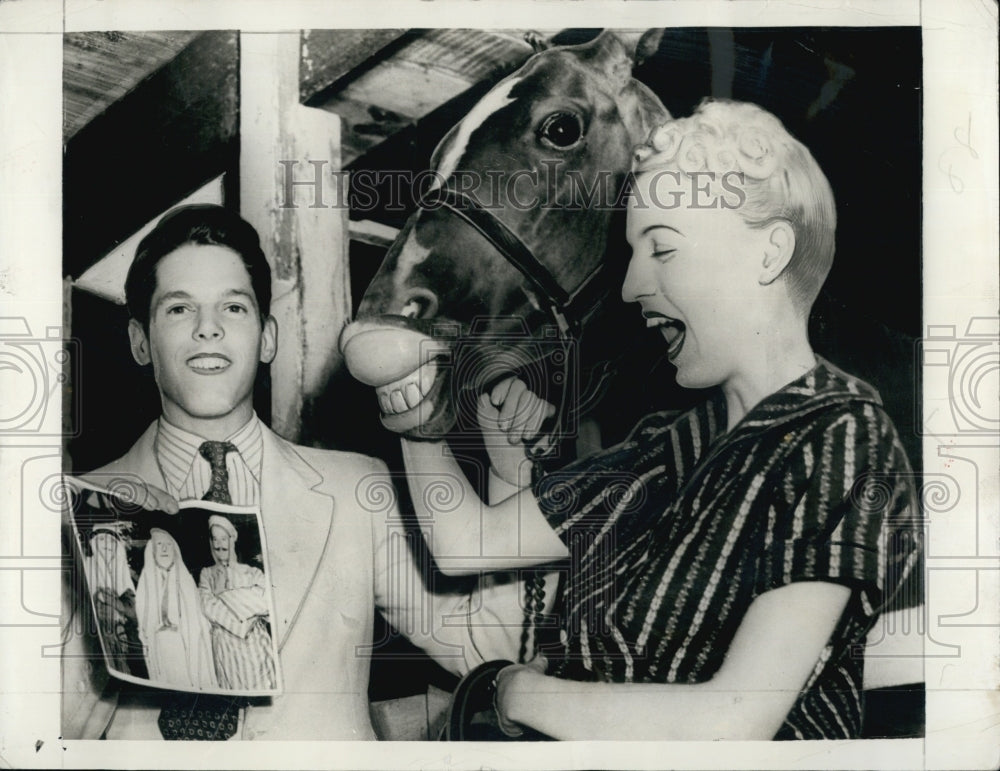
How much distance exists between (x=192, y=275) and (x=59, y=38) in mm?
805

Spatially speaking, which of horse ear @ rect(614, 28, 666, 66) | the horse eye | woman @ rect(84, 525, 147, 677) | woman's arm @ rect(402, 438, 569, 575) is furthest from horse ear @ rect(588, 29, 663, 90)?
woman @ rect(84, 525, 147, 677)

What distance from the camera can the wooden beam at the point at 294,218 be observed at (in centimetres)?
271

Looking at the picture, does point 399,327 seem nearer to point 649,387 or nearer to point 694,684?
point 649,387

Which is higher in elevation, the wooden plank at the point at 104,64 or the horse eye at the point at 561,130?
the wooden plank at the point at 104,64

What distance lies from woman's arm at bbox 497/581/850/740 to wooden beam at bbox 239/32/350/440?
1.03 metres

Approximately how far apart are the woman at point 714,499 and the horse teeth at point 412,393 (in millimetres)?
129

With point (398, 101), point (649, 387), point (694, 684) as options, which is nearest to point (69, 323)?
point (398, 101)

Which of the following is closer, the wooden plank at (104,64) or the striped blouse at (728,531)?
the striped blouse at (728,531)

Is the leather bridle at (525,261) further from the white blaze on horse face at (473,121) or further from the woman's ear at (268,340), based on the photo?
the woman's ear at (268,340)

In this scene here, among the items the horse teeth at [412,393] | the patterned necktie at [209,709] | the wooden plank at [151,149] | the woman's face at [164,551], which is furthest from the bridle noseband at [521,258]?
the woman's face at [164,551]

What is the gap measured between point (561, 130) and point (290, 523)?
4.48 feet

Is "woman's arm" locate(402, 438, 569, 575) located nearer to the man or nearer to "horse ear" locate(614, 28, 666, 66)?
the man

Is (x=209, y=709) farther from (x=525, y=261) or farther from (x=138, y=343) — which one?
(x=525, y=261)

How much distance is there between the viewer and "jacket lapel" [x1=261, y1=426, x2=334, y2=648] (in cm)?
269
